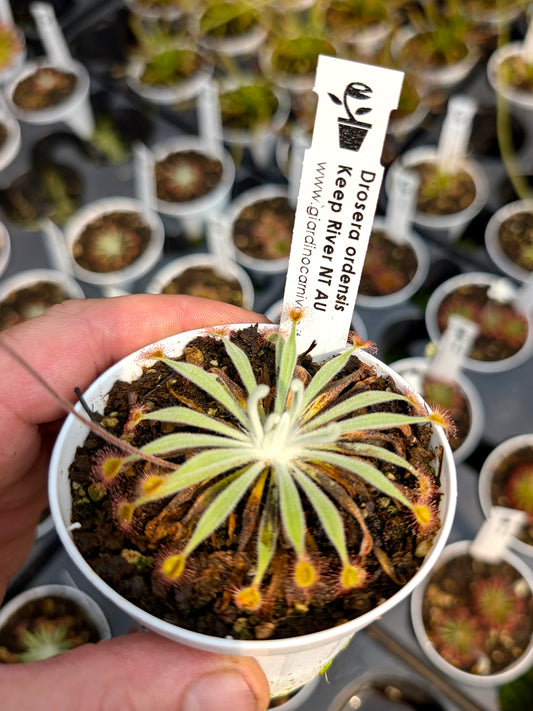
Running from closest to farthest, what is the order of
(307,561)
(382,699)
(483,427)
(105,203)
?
(307,561) < (382,699) < (483,427) < (105,203)

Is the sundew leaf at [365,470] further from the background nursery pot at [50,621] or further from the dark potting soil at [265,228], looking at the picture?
the dark potting soil at [265,228]

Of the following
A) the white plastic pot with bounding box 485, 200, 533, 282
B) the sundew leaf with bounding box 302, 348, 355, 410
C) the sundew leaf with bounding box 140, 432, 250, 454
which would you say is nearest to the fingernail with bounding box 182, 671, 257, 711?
the sundew leaf with bounding box 140, 432, 250, 454

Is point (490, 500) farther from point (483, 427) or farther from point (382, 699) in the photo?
point (382, 699)

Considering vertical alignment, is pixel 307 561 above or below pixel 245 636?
above

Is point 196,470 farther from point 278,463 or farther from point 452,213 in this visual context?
point 452,213

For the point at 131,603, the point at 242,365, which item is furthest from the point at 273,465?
the point at 131,603

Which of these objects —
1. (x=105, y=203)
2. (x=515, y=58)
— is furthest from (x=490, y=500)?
(x=515, y=58)
